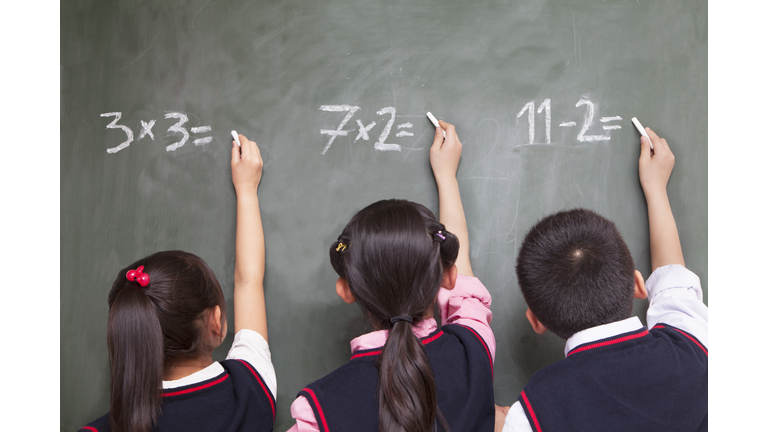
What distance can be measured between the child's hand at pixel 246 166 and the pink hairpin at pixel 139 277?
41 cm

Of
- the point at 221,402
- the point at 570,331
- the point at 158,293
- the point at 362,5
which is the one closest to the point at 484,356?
the point at 570,331

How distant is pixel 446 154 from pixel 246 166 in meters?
0.55

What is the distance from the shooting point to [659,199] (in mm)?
1122

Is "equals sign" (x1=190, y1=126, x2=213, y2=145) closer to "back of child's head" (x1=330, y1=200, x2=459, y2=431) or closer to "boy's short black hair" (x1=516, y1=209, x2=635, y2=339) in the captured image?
"back of child's head" (x1=330, y1=200, x2=459, y2=431)

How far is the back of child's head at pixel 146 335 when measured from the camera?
0.75 meters

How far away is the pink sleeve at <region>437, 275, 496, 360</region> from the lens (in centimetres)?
90

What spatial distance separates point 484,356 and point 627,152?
73 cm

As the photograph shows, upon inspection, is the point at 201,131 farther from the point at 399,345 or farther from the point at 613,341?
the point at 613,341

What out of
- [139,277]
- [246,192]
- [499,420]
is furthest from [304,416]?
[246,192]

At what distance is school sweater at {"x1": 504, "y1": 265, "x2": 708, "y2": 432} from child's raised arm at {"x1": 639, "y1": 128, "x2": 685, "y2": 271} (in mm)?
386

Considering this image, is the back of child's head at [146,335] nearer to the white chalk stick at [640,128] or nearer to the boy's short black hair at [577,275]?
the boy's short black hair at [577,275]

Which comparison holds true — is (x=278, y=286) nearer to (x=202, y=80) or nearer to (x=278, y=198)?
(x=278, y=198)

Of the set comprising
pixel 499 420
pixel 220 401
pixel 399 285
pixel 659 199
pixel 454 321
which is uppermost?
pixel 659 199

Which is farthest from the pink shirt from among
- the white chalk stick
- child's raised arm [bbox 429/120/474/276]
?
the white chalk stick
